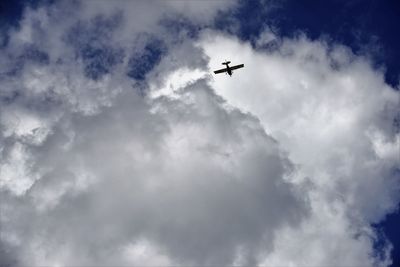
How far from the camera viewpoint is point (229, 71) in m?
78.7

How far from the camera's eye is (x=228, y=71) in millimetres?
78625

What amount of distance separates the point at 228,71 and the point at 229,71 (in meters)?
0.24

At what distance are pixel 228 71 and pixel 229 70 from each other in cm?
31

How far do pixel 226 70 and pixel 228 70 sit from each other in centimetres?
45

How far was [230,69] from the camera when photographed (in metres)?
78.6

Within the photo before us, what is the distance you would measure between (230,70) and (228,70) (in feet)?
1.87

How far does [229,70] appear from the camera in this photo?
78.6 m

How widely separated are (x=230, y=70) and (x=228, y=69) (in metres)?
0.71

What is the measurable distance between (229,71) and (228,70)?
15.4 inches

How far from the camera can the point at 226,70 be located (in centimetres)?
7844

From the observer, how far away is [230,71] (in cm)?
7888

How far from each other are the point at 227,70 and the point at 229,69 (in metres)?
0.49

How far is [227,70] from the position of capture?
7844 centimetres

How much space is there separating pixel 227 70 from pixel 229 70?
0.47 m
